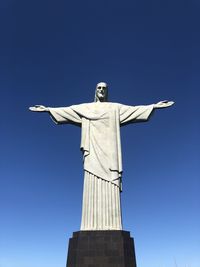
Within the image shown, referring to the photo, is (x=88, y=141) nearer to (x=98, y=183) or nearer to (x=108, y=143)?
(x=108, y=143)

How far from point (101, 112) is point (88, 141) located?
136 centimetres

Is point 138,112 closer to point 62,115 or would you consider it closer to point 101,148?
point 101,148

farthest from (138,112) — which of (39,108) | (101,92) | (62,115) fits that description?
(39,108)

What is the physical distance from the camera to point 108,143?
11703mm

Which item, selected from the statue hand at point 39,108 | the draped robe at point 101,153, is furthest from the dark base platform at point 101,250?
the statue hand at point 39,108

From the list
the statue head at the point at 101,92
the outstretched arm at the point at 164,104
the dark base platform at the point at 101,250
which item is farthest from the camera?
the statue head at the point at 101,92

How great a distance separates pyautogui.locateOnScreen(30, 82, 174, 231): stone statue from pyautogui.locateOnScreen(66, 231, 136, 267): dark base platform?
355 mm

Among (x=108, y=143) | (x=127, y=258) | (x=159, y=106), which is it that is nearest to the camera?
(x=127, y=258)

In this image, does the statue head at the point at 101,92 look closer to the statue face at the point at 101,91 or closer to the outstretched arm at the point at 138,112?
the statue face at the point at 101,91

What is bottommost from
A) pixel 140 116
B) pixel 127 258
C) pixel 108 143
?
pixel 127 258

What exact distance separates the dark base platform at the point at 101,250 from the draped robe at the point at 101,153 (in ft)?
1.16

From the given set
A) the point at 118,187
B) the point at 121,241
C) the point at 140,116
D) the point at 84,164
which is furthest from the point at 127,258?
the point at 140,116

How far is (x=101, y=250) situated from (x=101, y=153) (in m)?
3.44

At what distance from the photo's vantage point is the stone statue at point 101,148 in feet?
34.7
